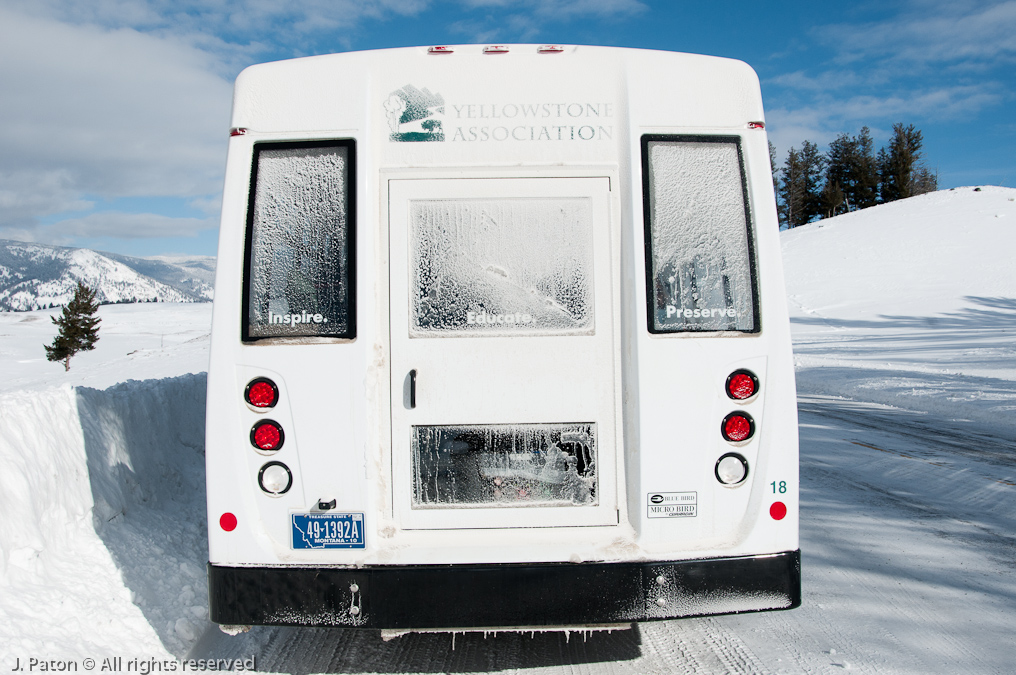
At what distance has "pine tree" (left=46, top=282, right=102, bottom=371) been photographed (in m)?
57.3

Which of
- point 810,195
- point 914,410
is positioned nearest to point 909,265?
point 914,410

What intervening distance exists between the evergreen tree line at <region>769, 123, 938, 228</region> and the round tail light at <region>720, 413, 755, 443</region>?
4098 inches

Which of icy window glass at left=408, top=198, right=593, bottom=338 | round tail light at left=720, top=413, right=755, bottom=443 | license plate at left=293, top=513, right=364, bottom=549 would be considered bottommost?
license plate at left=293, top=513, right=364, bottom=549

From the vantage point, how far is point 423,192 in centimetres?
317

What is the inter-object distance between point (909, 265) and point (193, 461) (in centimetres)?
5203

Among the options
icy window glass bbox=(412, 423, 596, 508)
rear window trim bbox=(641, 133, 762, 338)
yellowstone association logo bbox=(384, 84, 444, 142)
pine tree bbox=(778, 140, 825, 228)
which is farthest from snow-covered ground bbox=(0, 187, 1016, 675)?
pine tree bbox=(778, 140, 825, 228)

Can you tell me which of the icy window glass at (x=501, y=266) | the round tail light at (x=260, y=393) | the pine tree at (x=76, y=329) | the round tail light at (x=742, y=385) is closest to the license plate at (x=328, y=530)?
the round tail light at (x=260, y=393)

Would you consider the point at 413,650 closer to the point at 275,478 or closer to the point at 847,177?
the point at 275,478

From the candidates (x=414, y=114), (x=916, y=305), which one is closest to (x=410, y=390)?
(x=414, y=114)

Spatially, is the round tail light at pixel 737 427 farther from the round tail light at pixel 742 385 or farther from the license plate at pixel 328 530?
the license plate at pixel 328 530

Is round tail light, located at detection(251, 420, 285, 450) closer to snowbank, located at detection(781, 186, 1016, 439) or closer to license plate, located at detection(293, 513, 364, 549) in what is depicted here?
license plate, located at detection(293, 513, 364, 549)

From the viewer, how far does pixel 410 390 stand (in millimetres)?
3100

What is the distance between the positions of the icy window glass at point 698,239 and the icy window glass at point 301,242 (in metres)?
1.36

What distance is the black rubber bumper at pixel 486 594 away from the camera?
3.00 m
